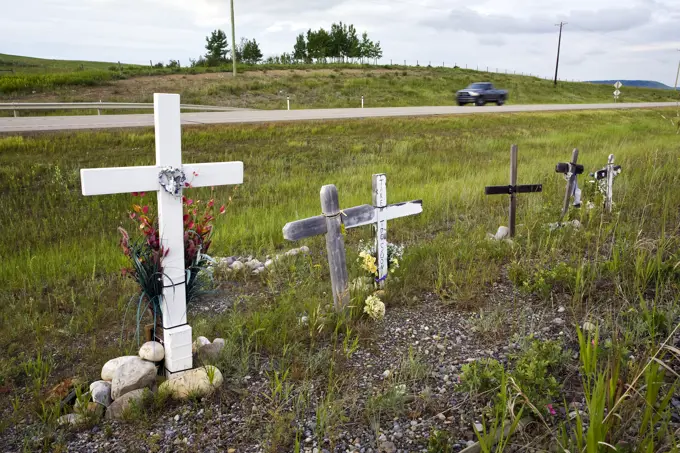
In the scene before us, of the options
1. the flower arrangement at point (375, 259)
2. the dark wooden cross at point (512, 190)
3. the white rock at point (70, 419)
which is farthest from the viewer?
the dark wooden cross at point (512, 190)

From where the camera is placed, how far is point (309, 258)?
18.6 feet

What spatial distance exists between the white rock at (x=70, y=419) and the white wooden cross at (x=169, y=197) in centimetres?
60

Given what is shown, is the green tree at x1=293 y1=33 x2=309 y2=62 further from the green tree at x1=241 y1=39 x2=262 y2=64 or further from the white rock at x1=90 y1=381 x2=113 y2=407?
the white rock at x1=90 y1=381 x2=113 y2=407

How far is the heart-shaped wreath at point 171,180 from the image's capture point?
11.0 feet

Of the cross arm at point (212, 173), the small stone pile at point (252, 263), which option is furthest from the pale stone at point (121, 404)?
the small stone pile at point (252, 263)

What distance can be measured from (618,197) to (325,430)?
258 inches

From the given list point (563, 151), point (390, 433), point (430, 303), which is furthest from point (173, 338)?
point (563, 151)

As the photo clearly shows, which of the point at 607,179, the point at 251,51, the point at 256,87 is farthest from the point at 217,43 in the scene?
the point at 607,179

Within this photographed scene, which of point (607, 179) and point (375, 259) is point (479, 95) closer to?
point (607, 179)

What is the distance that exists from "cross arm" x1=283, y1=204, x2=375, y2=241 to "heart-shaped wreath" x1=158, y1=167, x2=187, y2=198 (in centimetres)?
84

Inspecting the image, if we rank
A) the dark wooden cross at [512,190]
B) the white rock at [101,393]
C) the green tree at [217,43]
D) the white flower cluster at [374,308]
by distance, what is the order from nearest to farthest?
the white rock at [101,393] → the white flower cluster at [374,308] → the dark wooden cross at [512,190] → the green tree at [217,43]

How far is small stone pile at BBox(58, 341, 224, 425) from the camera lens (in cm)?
307

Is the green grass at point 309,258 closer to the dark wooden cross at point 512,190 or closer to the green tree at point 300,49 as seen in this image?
the dark wooden cross at point 512,190

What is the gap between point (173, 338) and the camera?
341 cm
